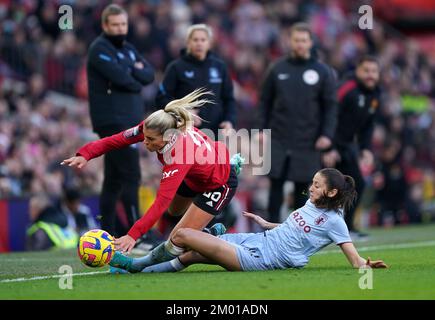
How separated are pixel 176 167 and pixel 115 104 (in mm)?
2929

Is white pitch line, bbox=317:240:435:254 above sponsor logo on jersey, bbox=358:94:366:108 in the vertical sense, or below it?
below

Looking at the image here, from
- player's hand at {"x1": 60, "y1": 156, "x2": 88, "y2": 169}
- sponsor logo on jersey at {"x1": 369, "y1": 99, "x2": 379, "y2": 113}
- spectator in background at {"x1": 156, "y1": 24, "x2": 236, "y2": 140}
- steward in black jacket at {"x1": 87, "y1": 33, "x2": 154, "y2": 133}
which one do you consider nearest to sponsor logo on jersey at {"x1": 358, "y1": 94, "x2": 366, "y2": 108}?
sponsor logo on jersey at {"x1": 369, "y1": 99, "x2": 379, "y2": 113}

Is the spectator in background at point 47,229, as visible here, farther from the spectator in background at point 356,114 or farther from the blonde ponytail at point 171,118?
the blonde ponytail at point 171,118

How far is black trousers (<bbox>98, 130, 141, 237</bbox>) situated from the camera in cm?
1031

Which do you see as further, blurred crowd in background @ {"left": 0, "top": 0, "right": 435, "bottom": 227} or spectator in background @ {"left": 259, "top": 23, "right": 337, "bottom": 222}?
blurred crowd in background @ {"left": 0, "top": 0, "right": 435, "bottom": 227}

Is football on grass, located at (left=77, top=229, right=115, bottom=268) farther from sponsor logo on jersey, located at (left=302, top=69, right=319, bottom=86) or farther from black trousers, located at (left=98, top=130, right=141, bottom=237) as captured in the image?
sponsor logo on jersey, located at (left=302, top=69, right=319, bottom=86)

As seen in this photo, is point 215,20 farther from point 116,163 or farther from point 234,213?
point 116,163

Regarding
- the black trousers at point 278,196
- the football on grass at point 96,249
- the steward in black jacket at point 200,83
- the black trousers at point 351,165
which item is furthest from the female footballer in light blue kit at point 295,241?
the black trousers at point 351,165

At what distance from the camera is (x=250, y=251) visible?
314 inches

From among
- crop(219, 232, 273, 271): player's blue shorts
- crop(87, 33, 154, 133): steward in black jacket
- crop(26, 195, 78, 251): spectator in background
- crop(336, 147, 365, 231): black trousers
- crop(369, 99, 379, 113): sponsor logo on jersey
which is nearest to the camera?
crop(219, 232, 273, 271): player's blue shorts

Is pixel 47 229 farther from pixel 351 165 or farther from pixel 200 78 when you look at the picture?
pixel 351 165

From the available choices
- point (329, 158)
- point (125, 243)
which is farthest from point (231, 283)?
point (329, 158)

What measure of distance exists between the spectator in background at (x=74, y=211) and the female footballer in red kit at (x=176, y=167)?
5556 mm
